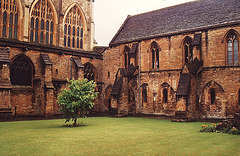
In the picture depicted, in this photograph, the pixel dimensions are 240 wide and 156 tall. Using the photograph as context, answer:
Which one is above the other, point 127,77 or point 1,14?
point 1,14

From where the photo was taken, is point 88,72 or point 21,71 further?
point 88,72

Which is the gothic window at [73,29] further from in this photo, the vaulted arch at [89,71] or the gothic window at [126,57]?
the gothic window at [126,57]

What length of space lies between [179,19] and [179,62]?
5112 millimetres

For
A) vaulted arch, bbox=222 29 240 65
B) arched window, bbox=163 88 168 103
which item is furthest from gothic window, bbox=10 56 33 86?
vaulted arch, bbox=222 29 240 65

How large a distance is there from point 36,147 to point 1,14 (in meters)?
25.0

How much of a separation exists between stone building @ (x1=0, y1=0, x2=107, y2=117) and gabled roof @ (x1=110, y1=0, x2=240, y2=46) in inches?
219

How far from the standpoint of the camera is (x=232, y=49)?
2066cm

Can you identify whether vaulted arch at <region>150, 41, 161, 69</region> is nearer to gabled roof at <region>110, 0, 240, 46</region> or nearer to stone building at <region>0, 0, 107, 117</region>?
gabled roof at <region>110, 0, 240, 46</region>

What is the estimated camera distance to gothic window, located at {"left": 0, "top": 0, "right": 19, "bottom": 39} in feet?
96.7

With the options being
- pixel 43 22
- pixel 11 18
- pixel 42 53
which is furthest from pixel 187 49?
pixel 11 18

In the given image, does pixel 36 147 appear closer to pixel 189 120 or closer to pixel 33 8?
pixel 189 120

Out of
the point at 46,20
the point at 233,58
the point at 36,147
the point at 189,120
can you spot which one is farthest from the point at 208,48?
the point at 46,20

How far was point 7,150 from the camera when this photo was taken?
28.8 feet

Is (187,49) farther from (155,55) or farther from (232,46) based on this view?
(232,46)
